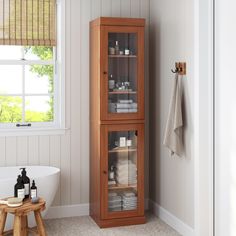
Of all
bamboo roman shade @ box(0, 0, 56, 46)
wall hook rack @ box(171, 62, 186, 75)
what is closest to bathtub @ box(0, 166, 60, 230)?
bamboo roman shade @ box(0, 0, 56, 46)

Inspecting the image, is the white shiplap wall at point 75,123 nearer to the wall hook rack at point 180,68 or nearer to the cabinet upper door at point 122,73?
the cabinet upper door at point 122,73

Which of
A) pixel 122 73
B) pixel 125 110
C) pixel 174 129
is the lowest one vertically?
pixel 174 129

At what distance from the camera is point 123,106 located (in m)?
4.59

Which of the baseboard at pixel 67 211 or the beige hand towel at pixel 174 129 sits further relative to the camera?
the baseboard at pixel 67 211

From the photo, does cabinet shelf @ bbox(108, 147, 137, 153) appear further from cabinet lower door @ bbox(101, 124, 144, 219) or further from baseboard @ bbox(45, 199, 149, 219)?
baseboard @ bbox(45, 199, 149, 219)

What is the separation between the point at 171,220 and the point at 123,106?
4.11 feet

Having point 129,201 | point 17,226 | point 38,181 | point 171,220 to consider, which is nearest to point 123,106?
point 129,201

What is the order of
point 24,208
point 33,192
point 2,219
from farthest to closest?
point 33,192
point 2,219
point 24,208

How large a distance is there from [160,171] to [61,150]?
3.58 ft

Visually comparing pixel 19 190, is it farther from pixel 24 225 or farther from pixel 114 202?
pixel 114 202

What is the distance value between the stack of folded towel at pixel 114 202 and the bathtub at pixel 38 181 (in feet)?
1.87

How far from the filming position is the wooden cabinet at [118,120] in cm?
451

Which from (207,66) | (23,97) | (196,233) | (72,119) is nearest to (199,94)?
(207,66)

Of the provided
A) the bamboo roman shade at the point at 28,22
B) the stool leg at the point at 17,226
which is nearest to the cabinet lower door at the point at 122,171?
the stool leg at the point at 17,226
